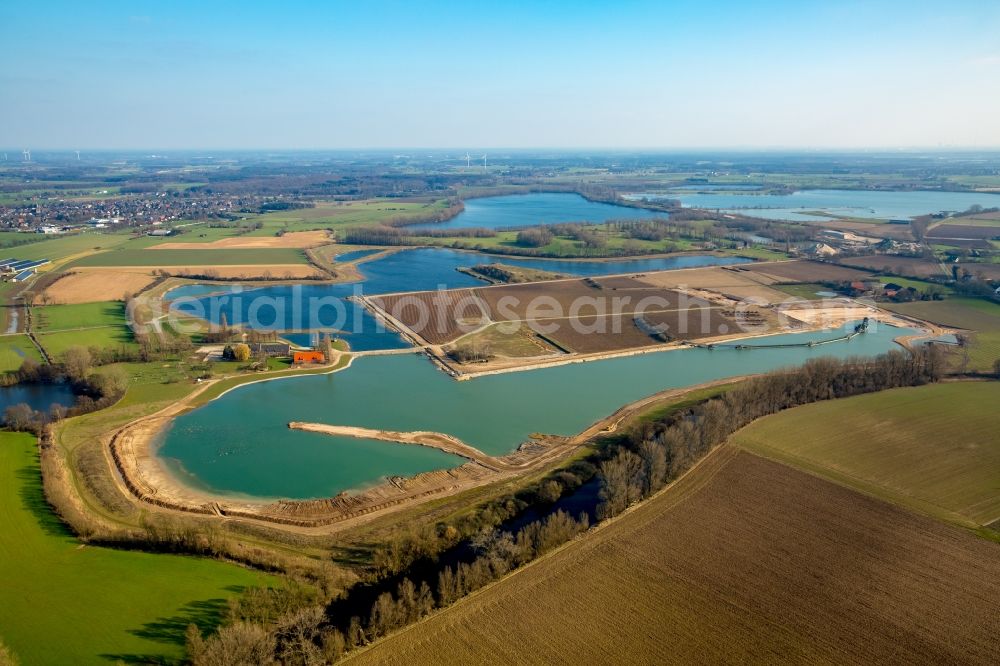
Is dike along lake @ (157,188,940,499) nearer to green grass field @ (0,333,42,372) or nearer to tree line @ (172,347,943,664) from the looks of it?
tree line @ (172,347,943,664)

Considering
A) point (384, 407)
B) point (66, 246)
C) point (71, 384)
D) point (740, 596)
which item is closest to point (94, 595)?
point (384, 407)

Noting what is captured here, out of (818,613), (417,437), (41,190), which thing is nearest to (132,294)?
(417,437)

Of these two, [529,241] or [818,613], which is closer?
[818,613]

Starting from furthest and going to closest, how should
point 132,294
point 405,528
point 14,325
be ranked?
point 132,294 → point 14,325 → point 405,528

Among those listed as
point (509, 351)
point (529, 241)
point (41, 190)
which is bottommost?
point (509, 351)

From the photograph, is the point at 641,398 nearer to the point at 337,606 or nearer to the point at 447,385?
the point at 447,385

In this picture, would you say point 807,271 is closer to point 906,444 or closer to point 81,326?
point 906,444
